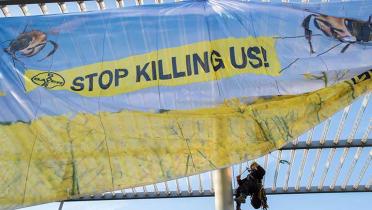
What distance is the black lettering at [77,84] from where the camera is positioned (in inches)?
399

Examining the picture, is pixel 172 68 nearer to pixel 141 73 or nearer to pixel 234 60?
pixel 141 73

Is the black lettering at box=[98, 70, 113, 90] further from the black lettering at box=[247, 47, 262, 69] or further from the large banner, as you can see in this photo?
the black lettering at box=[247, 47, 262, 69]

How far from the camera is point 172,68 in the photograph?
1030cm

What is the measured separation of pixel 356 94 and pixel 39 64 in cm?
577

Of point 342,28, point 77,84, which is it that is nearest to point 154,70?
point 77,84

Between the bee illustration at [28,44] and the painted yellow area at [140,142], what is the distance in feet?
5.21

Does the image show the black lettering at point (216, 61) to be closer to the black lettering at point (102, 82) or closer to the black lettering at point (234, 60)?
the black lettering at point (234, 60)

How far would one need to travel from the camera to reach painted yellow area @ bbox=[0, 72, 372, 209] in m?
9.38

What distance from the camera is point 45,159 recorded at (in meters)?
9.50

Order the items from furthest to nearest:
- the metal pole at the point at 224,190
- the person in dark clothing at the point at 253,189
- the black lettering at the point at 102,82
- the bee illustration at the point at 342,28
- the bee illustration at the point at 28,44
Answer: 1. the metal pole at the point at 224,190
2. the person in dark clothing at the point at 253,189
3. the bee illustration at the point at 28,44
4. the bee illustration at the point at 342,28
5. the black lettering at the point at 102,82

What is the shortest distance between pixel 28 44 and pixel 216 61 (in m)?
3.70

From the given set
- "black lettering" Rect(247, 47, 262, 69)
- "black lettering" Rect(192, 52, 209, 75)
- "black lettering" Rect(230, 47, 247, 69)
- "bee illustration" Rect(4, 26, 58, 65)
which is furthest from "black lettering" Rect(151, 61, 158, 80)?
"bee illustration" Rect(4, 26, 58, 65)

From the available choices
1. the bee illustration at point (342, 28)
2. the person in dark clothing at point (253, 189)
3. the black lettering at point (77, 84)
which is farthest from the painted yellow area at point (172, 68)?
the person in dark clothing at point (253, 189)

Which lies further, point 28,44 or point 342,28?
point 28,44
